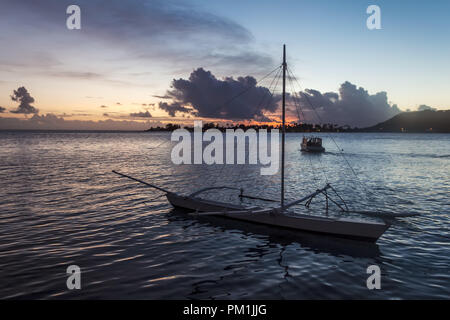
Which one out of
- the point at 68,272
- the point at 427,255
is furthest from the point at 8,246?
the point at 427,255

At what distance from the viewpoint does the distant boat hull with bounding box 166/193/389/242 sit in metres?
14.3

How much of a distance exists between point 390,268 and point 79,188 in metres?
29.1

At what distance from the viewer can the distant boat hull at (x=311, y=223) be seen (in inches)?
562

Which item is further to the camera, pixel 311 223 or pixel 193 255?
pixel 311 223

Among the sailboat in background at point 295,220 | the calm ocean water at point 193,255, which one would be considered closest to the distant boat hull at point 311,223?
the sailboat in background at point 295,220

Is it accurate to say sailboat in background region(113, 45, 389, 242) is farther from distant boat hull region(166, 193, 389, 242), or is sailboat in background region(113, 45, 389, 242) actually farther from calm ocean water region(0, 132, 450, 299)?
calm ocean water region(0, 132, 450, 299)

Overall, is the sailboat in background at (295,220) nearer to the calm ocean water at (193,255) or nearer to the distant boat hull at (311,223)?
the distant boat hull at (311,223)

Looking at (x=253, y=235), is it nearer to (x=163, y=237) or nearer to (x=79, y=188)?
(x=163, y=237)

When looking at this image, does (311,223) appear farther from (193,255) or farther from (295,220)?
(193,255)

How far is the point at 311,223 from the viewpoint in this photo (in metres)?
15.4

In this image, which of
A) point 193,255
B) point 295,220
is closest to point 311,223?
point 295,220

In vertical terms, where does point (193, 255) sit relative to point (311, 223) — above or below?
below

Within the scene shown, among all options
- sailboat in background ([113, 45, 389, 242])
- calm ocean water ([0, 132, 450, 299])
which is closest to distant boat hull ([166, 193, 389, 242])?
sailboat in background ([113, 45, 389, 242])

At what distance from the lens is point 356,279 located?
10820 millimetres
